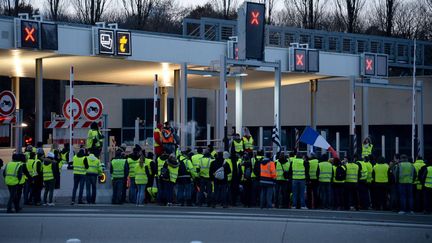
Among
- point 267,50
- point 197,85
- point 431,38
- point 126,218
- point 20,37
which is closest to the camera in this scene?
point 126,218

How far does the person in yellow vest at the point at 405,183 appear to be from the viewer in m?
26.6

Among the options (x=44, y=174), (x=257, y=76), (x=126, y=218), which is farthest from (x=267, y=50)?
(x=126, y=218)

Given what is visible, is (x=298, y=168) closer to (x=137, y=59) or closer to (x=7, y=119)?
(x=137, y=59)

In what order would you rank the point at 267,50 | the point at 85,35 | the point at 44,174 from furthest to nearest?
the point at 267,50 → the point at 85,35 → the point at 44,174

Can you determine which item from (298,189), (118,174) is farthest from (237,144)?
(118,174)

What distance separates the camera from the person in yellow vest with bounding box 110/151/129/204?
2686 cm

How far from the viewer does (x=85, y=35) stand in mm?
30359

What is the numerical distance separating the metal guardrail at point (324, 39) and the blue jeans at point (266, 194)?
33.1 ft

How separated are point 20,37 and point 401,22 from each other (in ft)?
147

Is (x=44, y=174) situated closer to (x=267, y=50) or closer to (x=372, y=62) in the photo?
(x=267, y=50)

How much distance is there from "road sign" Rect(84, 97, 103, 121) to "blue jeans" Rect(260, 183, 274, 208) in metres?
5.80

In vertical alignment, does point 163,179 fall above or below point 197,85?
below

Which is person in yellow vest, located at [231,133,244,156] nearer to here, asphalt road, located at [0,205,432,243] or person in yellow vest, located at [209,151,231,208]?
person in yellow vest, located at [209,151,231,208]

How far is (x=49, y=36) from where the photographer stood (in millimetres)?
29094
